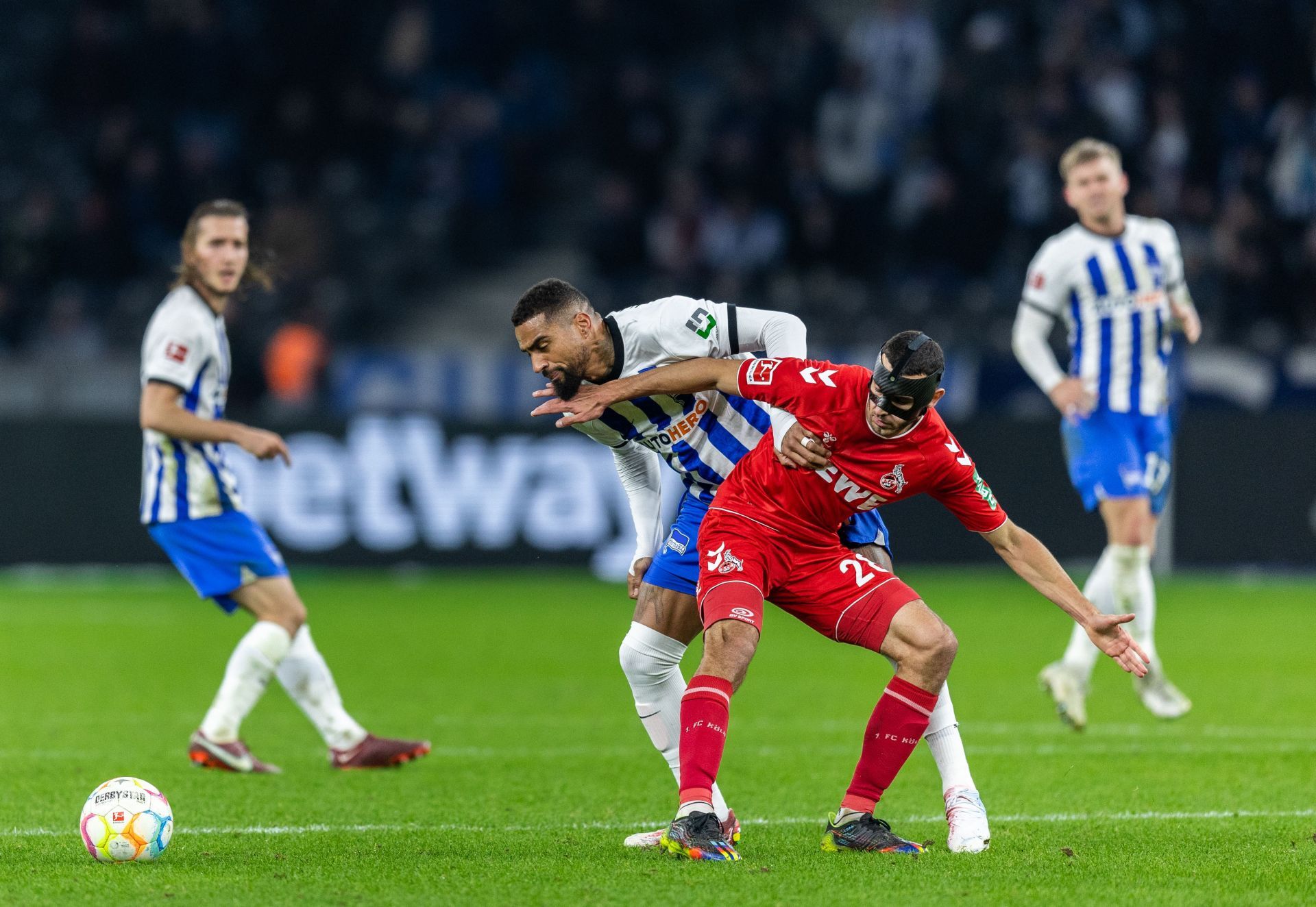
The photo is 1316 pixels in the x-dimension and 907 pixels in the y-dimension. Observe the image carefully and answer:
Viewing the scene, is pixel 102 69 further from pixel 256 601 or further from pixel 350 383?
pixel 256 601

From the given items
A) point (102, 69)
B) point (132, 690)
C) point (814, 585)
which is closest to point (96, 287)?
point (102, 69)

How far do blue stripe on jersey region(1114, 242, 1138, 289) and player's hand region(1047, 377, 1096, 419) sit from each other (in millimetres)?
524

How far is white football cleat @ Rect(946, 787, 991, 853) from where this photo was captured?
5035 millimetres

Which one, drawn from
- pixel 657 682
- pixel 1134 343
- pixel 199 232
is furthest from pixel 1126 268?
pixel 199 232

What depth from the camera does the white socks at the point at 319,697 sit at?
6.90 meters

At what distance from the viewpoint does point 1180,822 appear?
18.1ft

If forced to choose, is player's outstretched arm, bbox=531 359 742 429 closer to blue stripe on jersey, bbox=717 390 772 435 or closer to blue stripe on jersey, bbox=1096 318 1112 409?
blue stripe on jersey, bbox=717 390 772 435

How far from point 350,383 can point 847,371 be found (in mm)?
12484

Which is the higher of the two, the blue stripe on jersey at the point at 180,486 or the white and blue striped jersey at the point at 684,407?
the white and blue striped jersey at the point at 684,407

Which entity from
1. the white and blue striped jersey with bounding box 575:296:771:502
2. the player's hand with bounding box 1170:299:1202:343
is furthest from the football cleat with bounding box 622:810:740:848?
the player's hand with bounding box 1170:299:1202:343

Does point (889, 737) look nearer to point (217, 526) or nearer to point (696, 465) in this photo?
point (696, 465)

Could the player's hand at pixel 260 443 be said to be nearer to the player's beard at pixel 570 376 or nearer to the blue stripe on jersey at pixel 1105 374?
the player's beard at pixel 570 376

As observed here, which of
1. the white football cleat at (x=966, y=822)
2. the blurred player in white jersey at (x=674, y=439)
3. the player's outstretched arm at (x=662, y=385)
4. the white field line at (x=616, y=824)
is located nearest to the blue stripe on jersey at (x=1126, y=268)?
the blurred player in white jersey at (x=674, y=439)

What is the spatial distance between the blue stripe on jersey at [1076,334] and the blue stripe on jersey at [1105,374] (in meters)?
0.11
